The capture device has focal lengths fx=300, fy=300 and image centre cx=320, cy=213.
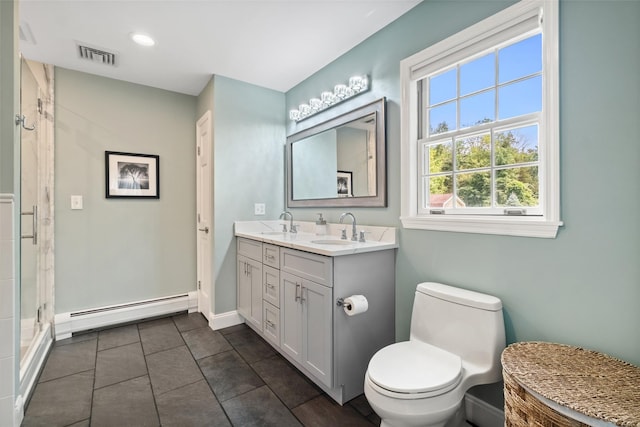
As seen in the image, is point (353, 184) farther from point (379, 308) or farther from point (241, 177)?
point (241, 177)

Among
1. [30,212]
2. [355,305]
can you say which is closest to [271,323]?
[355,305]

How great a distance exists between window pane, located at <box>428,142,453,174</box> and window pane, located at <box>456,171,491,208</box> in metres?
0.10

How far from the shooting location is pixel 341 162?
8.09 feet

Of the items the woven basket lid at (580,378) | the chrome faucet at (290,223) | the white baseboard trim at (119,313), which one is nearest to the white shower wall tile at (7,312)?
the white baseboard trim at (119,313)

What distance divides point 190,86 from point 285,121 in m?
1.01

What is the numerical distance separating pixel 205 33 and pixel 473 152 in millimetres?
1979

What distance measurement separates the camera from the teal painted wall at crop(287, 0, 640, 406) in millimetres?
1114

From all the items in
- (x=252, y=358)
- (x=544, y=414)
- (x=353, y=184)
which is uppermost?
(x=353, y=184)

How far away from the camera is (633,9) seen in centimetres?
110

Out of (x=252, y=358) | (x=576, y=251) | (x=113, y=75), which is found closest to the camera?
(x=576, y=251)

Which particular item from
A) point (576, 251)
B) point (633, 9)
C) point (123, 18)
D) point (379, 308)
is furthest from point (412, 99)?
point (123, 18)

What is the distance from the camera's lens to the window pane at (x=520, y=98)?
142cm

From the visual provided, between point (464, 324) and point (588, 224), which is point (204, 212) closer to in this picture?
point (464, 324)

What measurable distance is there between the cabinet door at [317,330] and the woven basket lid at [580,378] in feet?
2.80
